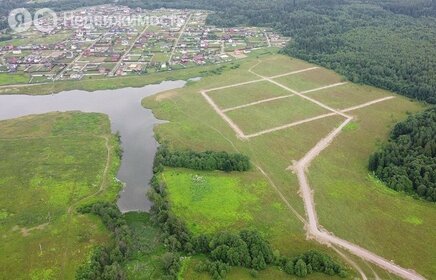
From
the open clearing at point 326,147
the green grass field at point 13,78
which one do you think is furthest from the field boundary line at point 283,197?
the green grass field at point 13,78

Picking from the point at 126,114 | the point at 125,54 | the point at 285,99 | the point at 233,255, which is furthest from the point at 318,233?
the point at 125,54

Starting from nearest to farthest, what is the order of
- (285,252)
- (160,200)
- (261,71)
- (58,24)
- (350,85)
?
1. (285,252)
2. (160,200)
3. (350,85)
4. (261,71)
5. (58,24)

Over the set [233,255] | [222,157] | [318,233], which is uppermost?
[233,255]

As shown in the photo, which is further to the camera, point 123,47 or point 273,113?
point 123,47

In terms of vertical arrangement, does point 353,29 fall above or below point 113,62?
above

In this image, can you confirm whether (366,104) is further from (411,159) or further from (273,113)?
(411,159)

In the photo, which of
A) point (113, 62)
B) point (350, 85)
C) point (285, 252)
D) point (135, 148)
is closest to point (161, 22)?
point (113, 62)

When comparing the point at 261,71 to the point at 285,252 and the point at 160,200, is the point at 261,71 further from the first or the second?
the point at 285,252

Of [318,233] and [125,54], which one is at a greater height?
[318,233]
